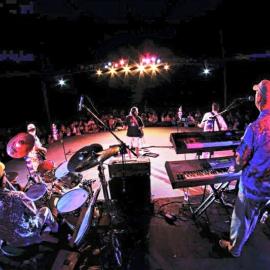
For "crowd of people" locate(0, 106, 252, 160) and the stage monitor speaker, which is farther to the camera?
"crowd of people" locate(0, 106, 252, 160)

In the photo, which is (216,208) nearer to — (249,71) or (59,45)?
(249,71)

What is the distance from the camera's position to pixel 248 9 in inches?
609

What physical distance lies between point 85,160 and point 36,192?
1782 mm

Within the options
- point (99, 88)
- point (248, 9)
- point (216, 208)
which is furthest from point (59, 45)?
point (216, 208)

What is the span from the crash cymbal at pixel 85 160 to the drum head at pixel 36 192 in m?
1.44

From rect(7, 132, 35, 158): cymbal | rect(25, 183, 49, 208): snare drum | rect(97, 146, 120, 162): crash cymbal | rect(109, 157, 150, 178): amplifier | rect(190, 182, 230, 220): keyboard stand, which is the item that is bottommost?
rect(190, 182, 230, 220): keyboard stand

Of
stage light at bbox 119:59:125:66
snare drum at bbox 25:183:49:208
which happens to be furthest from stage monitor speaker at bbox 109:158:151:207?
stage light at bbox 119:59:125:66

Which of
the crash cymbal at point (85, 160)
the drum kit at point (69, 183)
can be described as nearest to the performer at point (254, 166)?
the drum kit at point (69, 183)

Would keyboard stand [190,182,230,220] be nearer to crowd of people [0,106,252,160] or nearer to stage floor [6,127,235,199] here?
stage floor [6,127,235,199]

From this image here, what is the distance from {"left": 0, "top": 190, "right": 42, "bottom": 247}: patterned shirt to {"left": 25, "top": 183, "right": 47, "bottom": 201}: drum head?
624 mm

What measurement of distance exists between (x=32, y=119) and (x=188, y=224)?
14339mm

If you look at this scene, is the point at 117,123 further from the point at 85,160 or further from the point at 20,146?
the point at 85,160

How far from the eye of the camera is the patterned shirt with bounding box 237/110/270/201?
10.5 ft

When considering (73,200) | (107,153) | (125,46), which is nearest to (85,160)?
(107,153)
